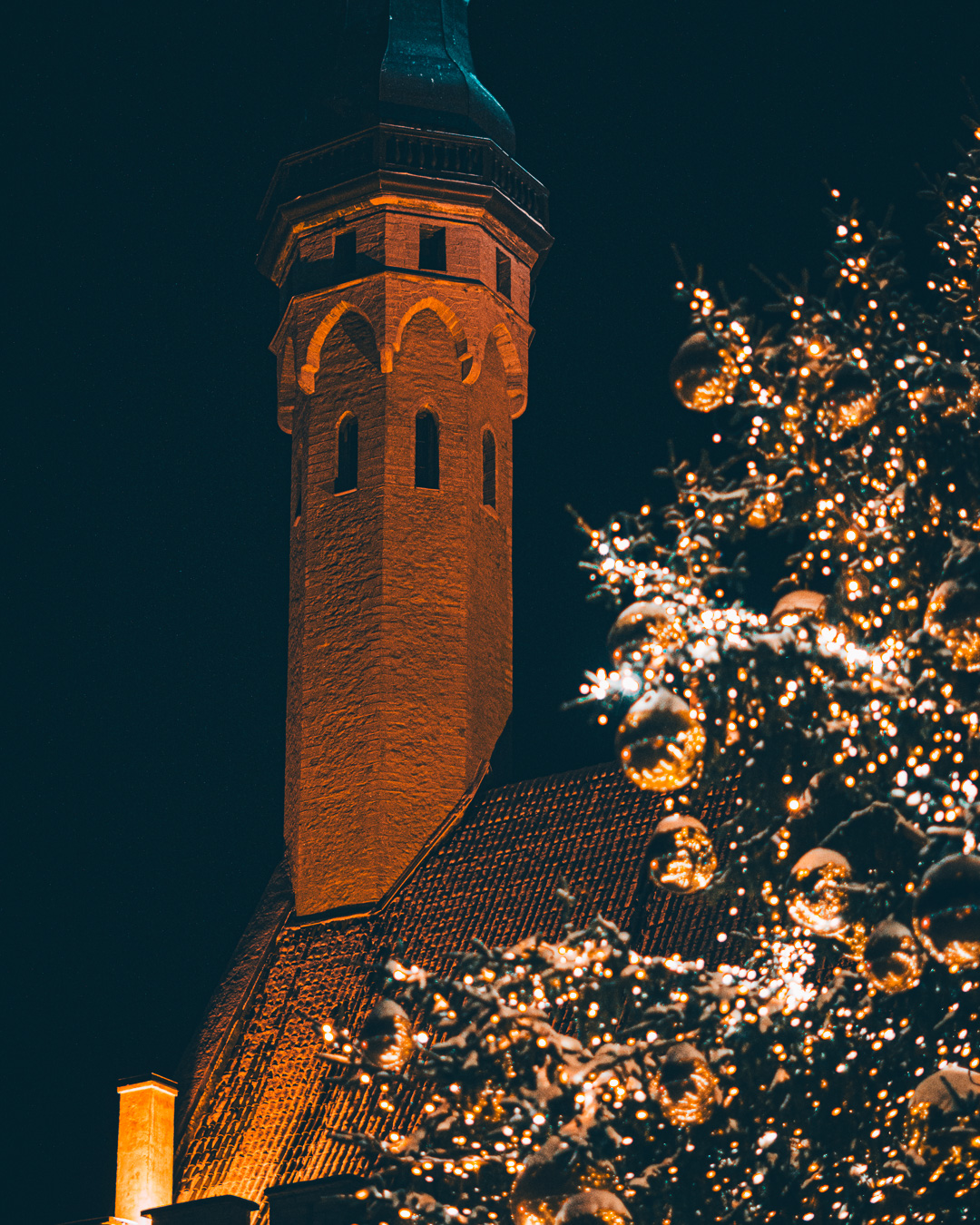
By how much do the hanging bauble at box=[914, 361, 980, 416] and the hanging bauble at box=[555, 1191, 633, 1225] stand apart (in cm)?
412

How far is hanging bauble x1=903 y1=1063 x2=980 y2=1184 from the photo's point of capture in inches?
323

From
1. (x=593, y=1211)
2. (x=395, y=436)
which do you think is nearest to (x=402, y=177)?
(x=395, y=436)

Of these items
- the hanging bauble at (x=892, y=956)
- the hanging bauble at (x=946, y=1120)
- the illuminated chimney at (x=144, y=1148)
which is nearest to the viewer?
the hanging bauble at (x=892, y=956)

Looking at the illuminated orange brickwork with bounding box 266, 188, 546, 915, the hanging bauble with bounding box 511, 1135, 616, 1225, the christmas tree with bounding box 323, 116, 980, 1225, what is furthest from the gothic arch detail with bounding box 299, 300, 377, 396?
the hanging bauble with bounding box 511, 1135, 616, 1225

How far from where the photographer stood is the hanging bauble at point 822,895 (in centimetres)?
824

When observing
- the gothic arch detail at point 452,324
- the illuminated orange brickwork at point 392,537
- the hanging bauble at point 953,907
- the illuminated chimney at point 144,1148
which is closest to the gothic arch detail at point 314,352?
the illuminated orange brickwork at point 392,537

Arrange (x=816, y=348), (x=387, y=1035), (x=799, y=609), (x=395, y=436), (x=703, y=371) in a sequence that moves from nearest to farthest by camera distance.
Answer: (x=799, y=609)
(x=387, y=1035)
(x=703, y=371)
(x=816, y=348)
(x=395, y=436)

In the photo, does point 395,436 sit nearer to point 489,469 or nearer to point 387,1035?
point 489,469

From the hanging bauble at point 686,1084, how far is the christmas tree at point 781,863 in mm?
12

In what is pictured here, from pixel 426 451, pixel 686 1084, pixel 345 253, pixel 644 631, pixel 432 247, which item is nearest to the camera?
pixel 686 1084

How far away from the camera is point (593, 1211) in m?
8.14

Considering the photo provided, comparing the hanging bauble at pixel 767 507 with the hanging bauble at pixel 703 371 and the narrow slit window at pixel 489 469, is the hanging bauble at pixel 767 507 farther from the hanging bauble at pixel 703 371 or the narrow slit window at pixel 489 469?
the narrow slit window at pixel 489 469

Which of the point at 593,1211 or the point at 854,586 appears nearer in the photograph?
the point at 593,1211

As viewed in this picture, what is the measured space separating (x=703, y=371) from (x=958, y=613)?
198cm
